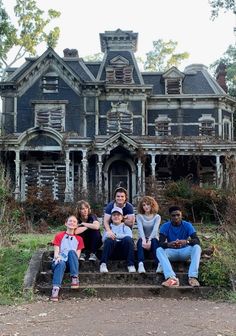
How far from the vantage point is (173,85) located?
2856 cm

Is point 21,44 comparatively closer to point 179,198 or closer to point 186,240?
point 179,198

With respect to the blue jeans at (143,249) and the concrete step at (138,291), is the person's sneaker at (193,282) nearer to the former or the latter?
the concrete step at (138,291)

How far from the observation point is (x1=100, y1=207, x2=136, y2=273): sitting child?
7.48m

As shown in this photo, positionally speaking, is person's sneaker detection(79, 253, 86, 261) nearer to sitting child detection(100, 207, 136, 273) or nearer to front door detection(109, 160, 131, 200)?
sitting child detection(100, 207, 136, 273)

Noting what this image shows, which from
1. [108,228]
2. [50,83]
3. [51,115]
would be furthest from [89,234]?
[50,83]

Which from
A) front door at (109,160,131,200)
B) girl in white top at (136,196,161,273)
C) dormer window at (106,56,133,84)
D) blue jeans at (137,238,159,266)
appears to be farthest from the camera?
dormer window at (106,56,133,84)

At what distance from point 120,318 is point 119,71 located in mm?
23478

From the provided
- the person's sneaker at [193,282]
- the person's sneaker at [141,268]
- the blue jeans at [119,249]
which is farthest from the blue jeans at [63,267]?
the person's sneaker at [193,282]

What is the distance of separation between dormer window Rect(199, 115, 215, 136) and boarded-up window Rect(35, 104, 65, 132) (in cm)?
831

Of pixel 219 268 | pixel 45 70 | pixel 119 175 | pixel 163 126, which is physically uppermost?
pixel 45 70

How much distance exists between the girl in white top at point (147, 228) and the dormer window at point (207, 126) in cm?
2005

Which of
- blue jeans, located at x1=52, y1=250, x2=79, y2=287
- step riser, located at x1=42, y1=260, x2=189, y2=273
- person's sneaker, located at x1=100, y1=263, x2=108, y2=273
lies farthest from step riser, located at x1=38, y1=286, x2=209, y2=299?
step riser, located at x1=42, y1=260, x2=189, y2=273

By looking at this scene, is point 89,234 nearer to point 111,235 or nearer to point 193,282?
point 111,235

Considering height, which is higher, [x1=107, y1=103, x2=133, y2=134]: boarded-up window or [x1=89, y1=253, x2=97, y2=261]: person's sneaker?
[x1=107, y1=103, x2=133, y2=134]: boarded-up window
